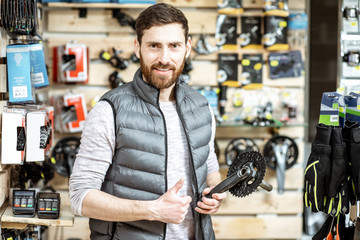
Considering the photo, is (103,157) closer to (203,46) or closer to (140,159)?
(140,159)

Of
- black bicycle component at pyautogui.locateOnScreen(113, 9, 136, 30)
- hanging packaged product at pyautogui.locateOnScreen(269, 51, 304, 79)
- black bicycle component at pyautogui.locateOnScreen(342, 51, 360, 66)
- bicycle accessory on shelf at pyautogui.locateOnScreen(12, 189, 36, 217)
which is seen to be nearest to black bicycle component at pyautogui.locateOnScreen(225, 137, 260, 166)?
hanging packaged product at pyautogui.locateOnScreen(269, 51, 304, 79)

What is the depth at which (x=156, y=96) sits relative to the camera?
7.00 feet

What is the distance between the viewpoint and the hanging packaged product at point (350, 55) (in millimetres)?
3834

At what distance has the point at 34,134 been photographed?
8.91 ft

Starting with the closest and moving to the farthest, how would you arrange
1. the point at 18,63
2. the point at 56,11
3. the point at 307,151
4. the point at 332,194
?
the point at 332,194, the point at 18,63, the point at 56,11, the point at 307,151

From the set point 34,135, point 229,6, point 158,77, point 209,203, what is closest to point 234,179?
point 209,203

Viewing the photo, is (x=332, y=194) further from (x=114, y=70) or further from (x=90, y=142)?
(x=114, y=70)

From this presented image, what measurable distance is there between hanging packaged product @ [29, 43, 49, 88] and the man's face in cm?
110

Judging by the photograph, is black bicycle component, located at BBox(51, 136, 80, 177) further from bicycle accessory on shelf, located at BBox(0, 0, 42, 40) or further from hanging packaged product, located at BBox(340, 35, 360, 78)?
hanging packaged product, located at BBox(340, 35, 360, 78)

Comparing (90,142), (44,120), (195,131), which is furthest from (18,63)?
(195,131)

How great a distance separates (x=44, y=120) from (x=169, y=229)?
1089mm

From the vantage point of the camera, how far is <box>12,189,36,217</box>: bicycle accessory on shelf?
2.62m

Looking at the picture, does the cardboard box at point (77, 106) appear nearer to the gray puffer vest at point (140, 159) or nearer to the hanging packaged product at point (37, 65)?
the hanging packaged product at point (37, 65)

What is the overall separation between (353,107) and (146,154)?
1.14m
